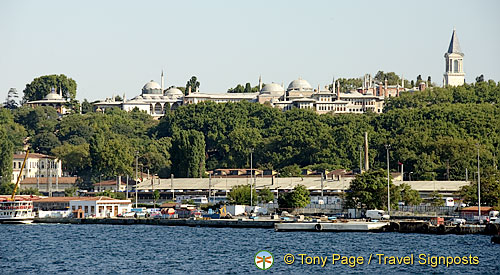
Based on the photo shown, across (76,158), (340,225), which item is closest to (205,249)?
(340,225)

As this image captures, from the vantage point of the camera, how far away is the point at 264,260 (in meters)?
52.4

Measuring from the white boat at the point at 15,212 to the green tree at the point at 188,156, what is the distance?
3045cm

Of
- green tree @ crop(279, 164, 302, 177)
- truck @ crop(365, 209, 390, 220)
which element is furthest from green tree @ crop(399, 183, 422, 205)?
green tree @ crop(279, 164, 302, 177)

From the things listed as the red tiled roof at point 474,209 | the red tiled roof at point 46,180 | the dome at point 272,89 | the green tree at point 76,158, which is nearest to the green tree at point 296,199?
the red tiled roof at point 474,209

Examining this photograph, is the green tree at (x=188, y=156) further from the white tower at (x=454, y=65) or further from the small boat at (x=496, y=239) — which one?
the white tower at (x=454, y=65)

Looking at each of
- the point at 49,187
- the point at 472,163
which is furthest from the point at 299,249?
the point at 49,187

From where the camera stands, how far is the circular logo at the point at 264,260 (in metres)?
50.7

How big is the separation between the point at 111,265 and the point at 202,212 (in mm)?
33153

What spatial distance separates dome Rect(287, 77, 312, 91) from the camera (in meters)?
192

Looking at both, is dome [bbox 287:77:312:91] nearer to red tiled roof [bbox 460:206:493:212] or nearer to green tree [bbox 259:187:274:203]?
green tree [bbox 259:187:274:203]

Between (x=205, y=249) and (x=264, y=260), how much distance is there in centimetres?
798

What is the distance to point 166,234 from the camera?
71188 millimetres

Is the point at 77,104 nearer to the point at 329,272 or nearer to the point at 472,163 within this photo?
the point at 472,163

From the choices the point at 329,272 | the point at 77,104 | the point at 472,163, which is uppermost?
the point at 77,104
